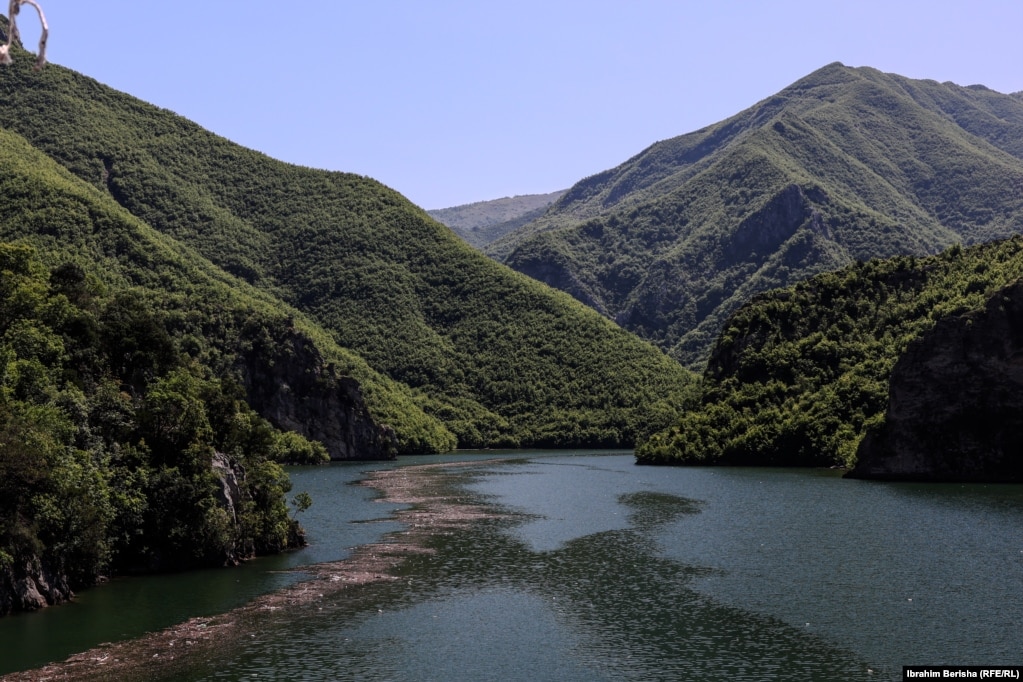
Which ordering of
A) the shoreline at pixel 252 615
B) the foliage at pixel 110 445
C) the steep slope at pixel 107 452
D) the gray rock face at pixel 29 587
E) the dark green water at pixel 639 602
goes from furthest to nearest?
the foliage at pixel 110 445
the steep slope at pixel 107 452
the gray rock face at pixel 29 587
the dark green water at pixel 639 602
the shoreline at pixel 252 615

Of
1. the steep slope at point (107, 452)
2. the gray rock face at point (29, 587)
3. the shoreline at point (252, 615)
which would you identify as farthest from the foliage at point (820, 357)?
the gray rock face at point (29, 587)

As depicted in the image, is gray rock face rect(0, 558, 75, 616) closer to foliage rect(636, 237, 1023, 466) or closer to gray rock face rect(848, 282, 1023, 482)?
gray rock face rect(848, 282, 1023, 482)

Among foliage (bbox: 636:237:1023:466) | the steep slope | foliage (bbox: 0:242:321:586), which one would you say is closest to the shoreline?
the steep slope

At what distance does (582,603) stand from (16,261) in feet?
172

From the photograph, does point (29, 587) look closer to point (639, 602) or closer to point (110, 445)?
point (110, 445)

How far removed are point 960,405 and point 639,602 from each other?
77498 millimetres

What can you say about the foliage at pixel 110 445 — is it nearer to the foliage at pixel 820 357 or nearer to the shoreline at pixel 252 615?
the shoreline at pixel 252 615

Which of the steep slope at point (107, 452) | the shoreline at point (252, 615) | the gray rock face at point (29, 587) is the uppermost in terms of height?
the steep slope at point (107, 452)

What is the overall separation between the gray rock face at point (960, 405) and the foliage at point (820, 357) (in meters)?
11.4

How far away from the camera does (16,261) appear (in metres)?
83.9

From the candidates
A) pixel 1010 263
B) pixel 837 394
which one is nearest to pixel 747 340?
pixel 837 394

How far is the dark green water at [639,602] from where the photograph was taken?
49.7 m

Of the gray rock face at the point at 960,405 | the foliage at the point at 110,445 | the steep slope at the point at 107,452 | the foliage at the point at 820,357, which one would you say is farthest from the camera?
the foliage at the point at 820,357

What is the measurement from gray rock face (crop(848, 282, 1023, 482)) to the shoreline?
53715 millimetres
